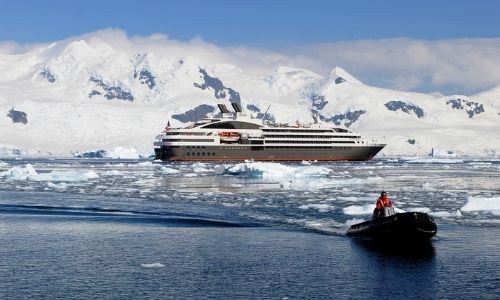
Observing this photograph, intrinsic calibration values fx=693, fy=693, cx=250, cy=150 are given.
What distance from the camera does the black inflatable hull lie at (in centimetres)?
2764

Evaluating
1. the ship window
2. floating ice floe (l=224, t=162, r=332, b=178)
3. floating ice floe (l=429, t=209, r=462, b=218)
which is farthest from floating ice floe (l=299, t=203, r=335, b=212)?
the ship window

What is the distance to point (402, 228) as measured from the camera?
2780cm

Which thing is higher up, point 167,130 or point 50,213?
point 167,130

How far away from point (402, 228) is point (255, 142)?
123019mm

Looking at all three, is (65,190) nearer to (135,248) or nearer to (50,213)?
(50,213)

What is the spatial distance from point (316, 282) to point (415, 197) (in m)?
28.1

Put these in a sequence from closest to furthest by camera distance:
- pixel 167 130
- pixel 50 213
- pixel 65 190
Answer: pixel 50 213 → pixel 65 190 → pixel 167 130

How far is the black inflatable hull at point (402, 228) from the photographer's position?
27.6 metres

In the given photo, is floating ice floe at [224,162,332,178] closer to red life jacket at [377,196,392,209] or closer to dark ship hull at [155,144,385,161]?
red life jacket at [377,196,392,209]

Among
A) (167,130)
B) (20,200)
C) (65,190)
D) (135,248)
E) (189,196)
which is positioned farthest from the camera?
(167,130)

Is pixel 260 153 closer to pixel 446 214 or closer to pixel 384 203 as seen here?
pixel 446 214

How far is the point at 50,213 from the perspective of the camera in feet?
123

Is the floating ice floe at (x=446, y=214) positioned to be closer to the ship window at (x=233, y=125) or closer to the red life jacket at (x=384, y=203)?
the red life jacket at (x=384, y=203)

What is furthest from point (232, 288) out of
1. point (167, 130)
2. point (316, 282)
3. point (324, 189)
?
point (167, 130)
